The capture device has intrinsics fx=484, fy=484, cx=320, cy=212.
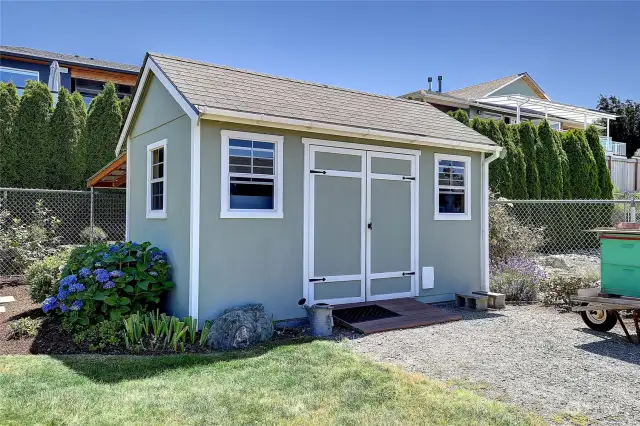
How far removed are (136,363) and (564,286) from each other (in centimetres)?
707

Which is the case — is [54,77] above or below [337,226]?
above

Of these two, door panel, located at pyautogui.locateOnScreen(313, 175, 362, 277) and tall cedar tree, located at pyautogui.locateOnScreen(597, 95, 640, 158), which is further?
tall cedar tree, located at pyautogui.locateOnScreen(597, 95, 640, 158)

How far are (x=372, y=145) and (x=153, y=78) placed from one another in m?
3.60

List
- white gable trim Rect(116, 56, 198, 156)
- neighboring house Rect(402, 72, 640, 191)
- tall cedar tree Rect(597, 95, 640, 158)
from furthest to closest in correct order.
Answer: tall cedar tree Rect(597, 95, 640, 158)
neighboring house Rect(402, 72, 640, 191)
white gable trim Rect(116, 56, 198, 156)

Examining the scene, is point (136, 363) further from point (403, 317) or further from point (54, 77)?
point (54, 77)

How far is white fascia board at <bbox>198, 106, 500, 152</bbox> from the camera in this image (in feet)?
19.9

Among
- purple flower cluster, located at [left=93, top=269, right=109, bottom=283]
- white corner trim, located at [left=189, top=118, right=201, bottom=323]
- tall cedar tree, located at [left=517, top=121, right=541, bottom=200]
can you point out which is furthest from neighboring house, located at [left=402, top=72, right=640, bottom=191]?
purple flower cluster, located at [left=93, top=269, right=109, bottom=283]

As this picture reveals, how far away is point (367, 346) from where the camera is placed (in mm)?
5742

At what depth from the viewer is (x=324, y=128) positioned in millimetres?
6867

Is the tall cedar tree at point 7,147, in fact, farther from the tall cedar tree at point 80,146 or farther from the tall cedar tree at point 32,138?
the tall cedar tree at point 80,146

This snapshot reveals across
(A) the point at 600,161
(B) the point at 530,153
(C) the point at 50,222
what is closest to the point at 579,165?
(A) the point at 600,161

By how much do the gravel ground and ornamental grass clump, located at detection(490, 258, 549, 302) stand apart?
54.5 inches

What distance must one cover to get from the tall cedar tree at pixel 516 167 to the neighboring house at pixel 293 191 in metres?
6.80

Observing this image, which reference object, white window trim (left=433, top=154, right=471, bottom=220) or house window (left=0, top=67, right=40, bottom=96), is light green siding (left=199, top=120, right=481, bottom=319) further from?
house window (left=0, top=67, right=40, bottom=96)
